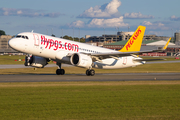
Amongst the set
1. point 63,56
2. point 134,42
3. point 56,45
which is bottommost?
point 63,56

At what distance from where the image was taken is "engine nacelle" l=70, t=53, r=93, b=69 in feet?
116

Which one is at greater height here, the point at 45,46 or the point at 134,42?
the point at 134,42

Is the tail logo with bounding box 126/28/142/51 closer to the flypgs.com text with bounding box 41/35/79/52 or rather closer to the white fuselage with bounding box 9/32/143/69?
the white fuselage with bounding box 9/32/143/69

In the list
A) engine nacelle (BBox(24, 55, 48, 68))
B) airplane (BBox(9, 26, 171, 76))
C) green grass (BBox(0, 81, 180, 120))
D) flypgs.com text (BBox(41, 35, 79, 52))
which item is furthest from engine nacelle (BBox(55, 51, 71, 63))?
green grass (BBox(0, 81, 180, 120))

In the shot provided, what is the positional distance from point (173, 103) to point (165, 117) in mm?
3913

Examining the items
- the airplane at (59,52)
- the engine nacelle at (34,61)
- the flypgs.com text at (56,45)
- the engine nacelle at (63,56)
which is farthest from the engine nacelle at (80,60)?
the engine nacelle at (34,61)

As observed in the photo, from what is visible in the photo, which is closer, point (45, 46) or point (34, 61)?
point (45, 46)

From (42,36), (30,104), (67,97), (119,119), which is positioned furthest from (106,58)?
(119,119)

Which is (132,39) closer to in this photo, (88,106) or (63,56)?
(63,56)

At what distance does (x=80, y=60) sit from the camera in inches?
1388

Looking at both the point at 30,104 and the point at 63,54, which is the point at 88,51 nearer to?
the point at 63,54

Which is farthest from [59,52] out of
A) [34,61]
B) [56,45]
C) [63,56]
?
[34,61]

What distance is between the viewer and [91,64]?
36906 mm

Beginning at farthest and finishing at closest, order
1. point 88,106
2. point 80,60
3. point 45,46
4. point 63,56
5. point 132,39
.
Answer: point 132,39 → point 63,56 → point 80,60 → point 45,46 → point 88,106
